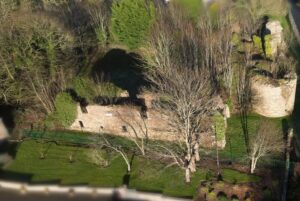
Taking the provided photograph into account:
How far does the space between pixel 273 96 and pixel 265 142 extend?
7.25 m

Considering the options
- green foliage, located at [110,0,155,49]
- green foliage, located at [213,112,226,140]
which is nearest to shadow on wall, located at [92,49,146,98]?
green foliage, located at [110,0,155,49]

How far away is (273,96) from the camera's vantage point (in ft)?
133

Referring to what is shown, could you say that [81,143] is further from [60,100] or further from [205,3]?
[205,3]

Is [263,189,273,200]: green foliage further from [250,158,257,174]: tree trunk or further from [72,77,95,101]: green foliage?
[72,77,95,101]: green foliage

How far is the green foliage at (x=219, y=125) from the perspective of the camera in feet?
118

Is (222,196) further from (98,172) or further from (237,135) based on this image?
(98,172)

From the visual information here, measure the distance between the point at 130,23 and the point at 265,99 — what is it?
22.2m

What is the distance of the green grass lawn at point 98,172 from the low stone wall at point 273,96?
31.5 feet

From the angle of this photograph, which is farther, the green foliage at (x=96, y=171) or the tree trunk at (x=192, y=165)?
the tree trunk at (x=192, y=165)

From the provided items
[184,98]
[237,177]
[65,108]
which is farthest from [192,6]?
[237,177]

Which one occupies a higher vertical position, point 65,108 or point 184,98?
point 184,98

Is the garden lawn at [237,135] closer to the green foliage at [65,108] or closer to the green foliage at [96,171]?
the green foliage at [96,171]

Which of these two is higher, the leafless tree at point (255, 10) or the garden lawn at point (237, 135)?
the leafless tree at point (255, 10)

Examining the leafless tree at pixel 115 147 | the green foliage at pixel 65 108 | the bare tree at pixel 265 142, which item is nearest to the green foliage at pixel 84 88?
the green foliage at pixel 65 108
